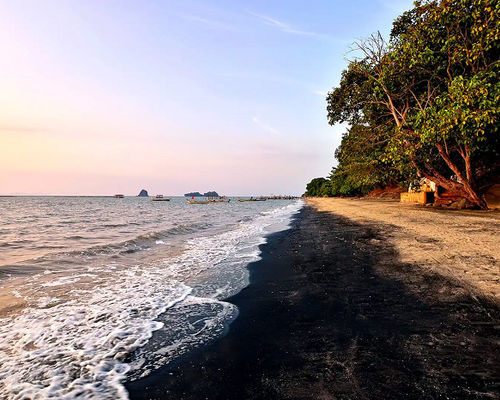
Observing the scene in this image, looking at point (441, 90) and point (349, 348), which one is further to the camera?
point (441, 90)

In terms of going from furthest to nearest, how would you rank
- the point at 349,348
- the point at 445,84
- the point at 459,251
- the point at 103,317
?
the point at 445,84 < the point at 459,251 < the point at 103,317 < the point at 349,348

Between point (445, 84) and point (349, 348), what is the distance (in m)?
20.6

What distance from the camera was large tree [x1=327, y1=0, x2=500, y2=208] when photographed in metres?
12.9

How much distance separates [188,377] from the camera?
2.76m

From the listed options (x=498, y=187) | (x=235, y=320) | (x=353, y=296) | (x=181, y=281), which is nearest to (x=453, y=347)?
(x=353, y=296)

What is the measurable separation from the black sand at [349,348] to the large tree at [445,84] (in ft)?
39.1

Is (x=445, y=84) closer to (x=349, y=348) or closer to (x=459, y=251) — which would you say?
(x=459, y=251)

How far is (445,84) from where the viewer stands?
17125 mm

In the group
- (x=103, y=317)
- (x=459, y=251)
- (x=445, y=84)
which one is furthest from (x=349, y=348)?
(x=445, y=84)

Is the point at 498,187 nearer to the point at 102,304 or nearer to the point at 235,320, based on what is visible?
the point at 235,320

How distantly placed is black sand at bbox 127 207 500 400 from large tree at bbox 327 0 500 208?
39.1ft

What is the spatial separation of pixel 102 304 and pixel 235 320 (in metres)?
3.07

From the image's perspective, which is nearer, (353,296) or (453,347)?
(453,347)

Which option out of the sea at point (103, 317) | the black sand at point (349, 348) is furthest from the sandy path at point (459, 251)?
the sea at point (103, 317)
